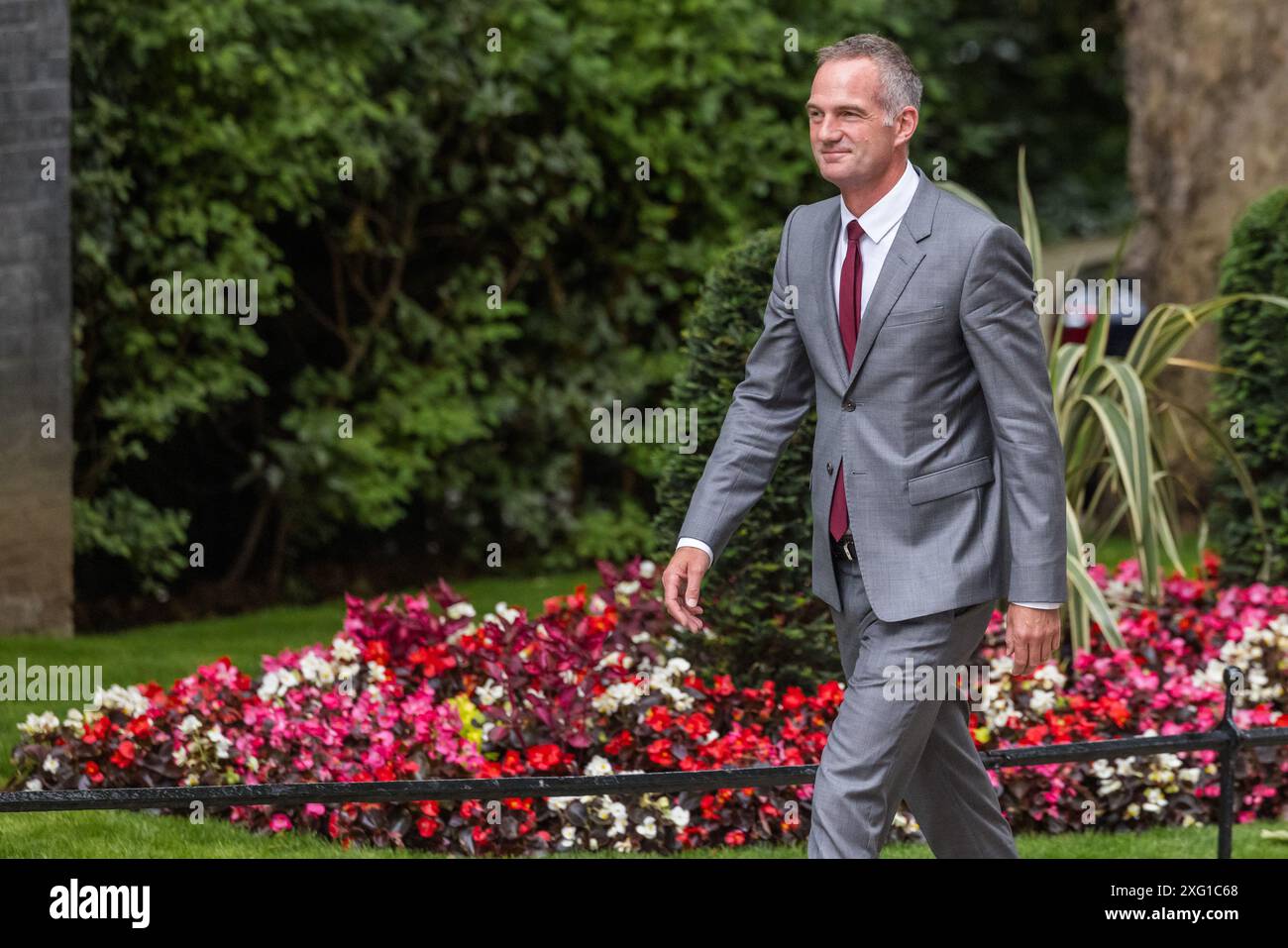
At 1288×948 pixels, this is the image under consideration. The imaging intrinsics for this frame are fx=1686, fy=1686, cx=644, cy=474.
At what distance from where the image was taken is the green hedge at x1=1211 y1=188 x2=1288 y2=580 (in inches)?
263

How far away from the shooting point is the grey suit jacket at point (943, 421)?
316 centimetres

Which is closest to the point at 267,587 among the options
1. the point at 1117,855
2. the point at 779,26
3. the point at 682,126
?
the point at 682,126

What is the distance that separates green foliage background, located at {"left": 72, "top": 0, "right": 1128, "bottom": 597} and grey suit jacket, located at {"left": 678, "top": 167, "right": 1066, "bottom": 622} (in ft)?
13.0

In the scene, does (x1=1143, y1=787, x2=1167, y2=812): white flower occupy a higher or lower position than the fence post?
lower

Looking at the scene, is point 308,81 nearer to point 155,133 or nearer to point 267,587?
point 155,133

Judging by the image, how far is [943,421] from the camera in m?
3.26

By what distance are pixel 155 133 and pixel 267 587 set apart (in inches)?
93.0

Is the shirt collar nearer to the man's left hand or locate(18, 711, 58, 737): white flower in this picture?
the man's left hand

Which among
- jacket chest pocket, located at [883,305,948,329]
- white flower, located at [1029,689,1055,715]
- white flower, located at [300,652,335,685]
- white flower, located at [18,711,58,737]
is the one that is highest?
jacket chest pocket, located at [883,305,948,329]

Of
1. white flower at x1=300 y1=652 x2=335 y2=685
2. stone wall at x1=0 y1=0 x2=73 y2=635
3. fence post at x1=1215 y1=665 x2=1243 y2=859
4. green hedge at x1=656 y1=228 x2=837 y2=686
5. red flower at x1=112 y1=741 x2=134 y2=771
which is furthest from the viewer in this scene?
stone wall at x1=0 y1=0 x2=73 y2=635

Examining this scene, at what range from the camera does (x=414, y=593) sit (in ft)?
29.1

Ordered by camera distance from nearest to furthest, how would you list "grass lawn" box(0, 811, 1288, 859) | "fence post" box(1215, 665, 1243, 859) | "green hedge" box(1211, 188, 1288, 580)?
1. "fence post" box(1215, 665, 1243, 859)
2. "grass lawn" box(0, 811, 1288, 859)
3. "green hedge" box(1211, 188, 1288, 580)

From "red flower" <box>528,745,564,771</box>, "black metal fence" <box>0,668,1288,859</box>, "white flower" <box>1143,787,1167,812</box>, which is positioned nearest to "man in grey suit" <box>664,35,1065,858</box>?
"black metal fence" <box>0,668,1288,859</box>

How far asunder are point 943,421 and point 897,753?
642 millimetres
